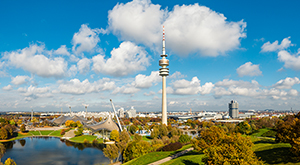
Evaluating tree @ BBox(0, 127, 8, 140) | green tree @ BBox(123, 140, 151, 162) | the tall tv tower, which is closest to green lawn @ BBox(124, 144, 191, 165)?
green tree @ BBox(123, 140, 151, 162)

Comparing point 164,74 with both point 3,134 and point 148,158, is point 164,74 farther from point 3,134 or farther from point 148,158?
point 148,158

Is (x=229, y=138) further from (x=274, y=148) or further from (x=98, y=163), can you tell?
(x=98, y=163)

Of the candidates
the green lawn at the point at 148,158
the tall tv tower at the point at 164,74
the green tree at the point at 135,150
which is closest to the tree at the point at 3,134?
the green tree at the point at 135,150

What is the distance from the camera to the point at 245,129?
7375 cm

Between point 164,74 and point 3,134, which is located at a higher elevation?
point 164,74

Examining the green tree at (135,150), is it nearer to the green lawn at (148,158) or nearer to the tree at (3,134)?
the green lawn at (148,158)

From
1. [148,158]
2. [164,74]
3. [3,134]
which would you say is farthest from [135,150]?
[164,74]

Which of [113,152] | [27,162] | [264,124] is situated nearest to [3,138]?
[27,162]

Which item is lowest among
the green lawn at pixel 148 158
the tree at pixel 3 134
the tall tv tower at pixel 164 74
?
the tree at pixel 3 134

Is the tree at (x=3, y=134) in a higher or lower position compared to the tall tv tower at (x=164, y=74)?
lower

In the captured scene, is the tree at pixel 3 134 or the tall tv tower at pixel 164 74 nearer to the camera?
the tree at pixel 3 134

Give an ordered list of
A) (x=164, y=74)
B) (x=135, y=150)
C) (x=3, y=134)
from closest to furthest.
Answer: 1. (x=135, y=150)
2. (x=3, y=134)
3. (x=164, y=74)

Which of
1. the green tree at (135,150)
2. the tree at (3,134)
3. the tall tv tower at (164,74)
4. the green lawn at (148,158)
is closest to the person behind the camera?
the green lawn at (148,158)

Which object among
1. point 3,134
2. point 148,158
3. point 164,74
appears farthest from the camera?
point 164,74
